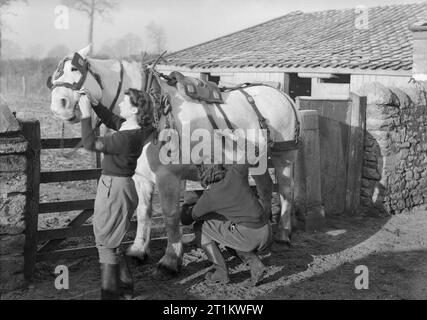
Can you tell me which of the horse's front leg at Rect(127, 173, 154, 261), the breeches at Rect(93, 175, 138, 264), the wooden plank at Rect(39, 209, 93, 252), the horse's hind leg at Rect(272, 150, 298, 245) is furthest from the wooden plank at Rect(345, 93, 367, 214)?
the breeches at Rect(93, 175, 138, 264)

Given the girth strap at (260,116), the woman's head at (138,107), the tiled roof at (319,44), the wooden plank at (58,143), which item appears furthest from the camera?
the tiled roof at (319,44)

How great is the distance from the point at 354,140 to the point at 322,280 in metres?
3.30

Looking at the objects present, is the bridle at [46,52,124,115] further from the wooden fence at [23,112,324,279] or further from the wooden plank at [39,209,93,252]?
the wooden plank at [39,209,93,252]

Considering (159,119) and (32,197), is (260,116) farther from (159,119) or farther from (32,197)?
(32,197)

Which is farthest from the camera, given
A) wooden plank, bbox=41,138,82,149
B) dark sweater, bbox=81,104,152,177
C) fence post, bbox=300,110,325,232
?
fence post, bbox=300,110,325,232

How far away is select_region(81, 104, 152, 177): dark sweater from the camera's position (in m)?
3.96

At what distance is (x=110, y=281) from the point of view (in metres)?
4.09

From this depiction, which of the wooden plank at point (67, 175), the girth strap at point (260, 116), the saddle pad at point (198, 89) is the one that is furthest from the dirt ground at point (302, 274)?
the saddle pad at point (198, 89)

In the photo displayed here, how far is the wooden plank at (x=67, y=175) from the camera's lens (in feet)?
16.6

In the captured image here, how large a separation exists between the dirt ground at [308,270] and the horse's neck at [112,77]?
1.09m

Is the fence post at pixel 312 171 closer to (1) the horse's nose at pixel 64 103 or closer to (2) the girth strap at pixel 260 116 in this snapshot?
(2) the girth strap at pixel 260 116

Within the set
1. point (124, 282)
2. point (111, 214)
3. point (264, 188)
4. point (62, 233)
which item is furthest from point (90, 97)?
point (264, 188)

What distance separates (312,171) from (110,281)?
3797mm

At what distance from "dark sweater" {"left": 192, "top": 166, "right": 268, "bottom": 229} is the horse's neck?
1173mm
